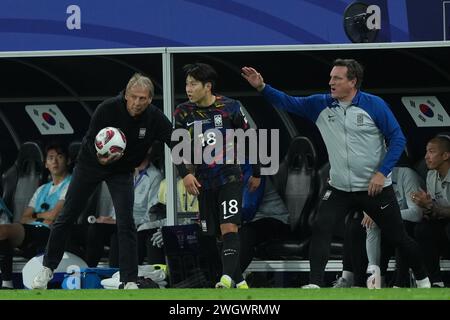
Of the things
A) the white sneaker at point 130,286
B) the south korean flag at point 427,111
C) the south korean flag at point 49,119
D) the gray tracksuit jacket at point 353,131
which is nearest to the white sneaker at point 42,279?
the white sneaker at point 130,286

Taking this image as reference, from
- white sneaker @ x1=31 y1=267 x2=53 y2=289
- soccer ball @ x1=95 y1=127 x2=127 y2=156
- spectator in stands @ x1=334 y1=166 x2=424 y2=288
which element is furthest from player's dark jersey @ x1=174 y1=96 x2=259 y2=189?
spectator in stands @ x1=334 y1=166 x2=424 y2=288

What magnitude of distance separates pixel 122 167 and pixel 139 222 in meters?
2.37

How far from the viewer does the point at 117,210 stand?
990 cm

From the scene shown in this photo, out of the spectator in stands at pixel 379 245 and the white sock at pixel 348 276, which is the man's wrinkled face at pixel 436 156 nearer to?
the spectator in stands at pixel 379 245

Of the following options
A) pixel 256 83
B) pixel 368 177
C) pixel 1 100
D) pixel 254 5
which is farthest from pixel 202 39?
pixel 1 100

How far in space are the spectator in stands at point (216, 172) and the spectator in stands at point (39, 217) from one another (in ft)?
8.35

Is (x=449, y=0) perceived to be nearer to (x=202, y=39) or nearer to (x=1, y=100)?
(x=202, y=39)

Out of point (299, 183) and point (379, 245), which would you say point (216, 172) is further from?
point (299, 183)

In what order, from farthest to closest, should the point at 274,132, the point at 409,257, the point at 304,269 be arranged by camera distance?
1. the point at 274,132
2. the point at 304,269
3. the point at 409,257

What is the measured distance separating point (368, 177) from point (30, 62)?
12.7 feet

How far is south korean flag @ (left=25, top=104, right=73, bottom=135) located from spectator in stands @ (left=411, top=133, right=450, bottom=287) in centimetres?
361

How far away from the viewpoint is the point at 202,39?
10977 millimetres

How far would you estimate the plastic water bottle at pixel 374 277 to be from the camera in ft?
35.6

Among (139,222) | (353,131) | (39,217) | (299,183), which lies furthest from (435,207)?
(39,217)
